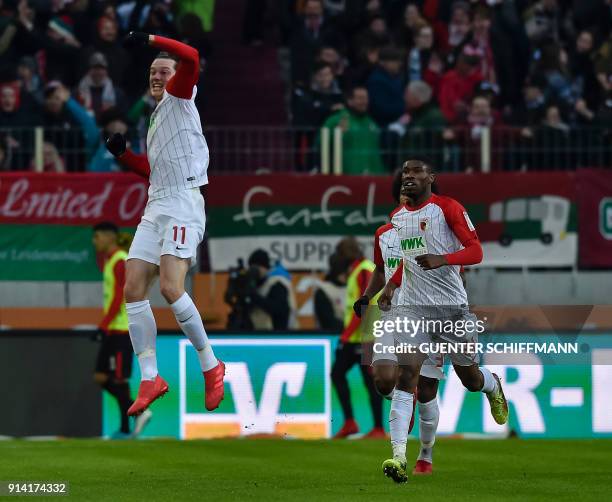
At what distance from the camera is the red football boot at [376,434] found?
656 inches

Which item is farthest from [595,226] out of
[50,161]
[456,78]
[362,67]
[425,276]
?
[425,276]

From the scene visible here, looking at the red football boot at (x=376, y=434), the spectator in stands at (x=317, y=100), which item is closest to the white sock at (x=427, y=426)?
the red football boot at (x=376, y=434)

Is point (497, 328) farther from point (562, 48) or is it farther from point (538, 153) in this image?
point (562, 48)

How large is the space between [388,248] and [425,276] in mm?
1266

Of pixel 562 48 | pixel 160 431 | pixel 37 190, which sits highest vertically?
pixel 562 48

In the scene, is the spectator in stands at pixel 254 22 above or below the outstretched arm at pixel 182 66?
above

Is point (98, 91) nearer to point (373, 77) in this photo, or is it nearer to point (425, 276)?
point (373, 77)

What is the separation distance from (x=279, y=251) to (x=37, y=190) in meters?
2.88

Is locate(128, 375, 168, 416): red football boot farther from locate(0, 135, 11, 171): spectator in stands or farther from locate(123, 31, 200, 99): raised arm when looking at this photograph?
locate(0, 135, 11, 171): spectator in stands

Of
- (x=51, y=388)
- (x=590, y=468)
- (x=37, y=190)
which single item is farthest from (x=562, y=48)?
(x=590, y=468)

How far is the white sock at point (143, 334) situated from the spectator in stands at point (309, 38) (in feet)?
36.9

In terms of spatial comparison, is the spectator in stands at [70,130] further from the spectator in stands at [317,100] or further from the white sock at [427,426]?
the white sock at [427,426]

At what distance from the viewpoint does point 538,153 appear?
19.9 meters

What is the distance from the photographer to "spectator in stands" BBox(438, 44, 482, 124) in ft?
70.7
